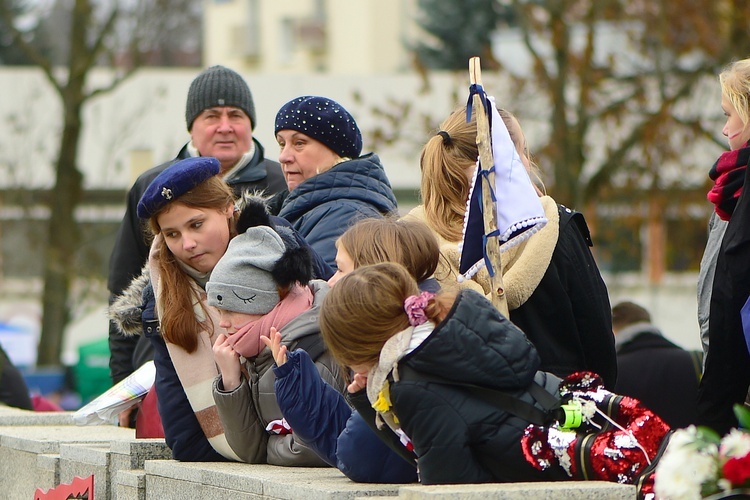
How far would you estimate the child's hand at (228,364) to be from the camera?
4.98 m

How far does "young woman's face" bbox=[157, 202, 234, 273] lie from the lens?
5340mm

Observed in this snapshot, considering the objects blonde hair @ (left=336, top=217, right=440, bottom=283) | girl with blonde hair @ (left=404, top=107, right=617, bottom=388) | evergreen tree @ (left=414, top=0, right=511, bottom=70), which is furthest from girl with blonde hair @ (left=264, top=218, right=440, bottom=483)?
evergreen tree @ (left=414, top=0, right=511, bottom=70)

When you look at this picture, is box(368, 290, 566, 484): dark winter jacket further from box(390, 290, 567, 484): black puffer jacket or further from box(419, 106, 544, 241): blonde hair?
box(419, 106, 544, 241): blonde hair

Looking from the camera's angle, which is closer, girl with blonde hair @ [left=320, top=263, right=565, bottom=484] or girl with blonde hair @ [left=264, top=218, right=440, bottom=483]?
girl with blonde hair @ [left=320, top=263, right=565, bottom=484]

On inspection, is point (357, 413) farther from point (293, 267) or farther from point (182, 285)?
point (182, 285)

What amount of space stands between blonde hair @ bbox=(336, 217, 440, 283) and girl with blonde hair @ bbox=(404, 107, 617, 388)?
0.86 feet

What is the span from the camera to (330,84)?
3045 centimetres

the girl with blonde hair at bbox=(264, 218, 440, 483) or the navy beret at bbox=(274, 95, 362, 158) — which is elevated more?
the navy beret at bbox=(274, 95, 362, 158)

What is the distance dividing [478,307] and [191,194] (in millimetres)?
1671

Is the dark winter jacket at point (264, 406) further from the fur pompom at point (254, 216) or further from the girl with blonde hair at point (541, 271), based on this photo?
the girl with blonde hair at point (541, 271)

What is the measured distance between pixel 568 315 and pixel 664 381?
3378mm

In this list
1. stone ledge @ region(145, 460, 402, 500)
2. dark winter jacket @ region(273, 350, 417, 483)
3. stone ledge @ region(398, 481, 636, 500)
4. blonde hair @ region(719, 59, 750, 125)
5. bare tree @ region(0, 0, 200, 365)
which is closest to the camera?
stone ledge @ region(398, 481, 636, 500)

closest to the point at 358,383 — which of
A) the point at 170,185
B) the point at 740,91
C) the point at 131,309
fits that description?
the point at 170,185

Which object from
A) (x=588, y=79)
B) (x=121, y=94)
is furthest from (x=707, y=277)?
(x=121, y=94)
